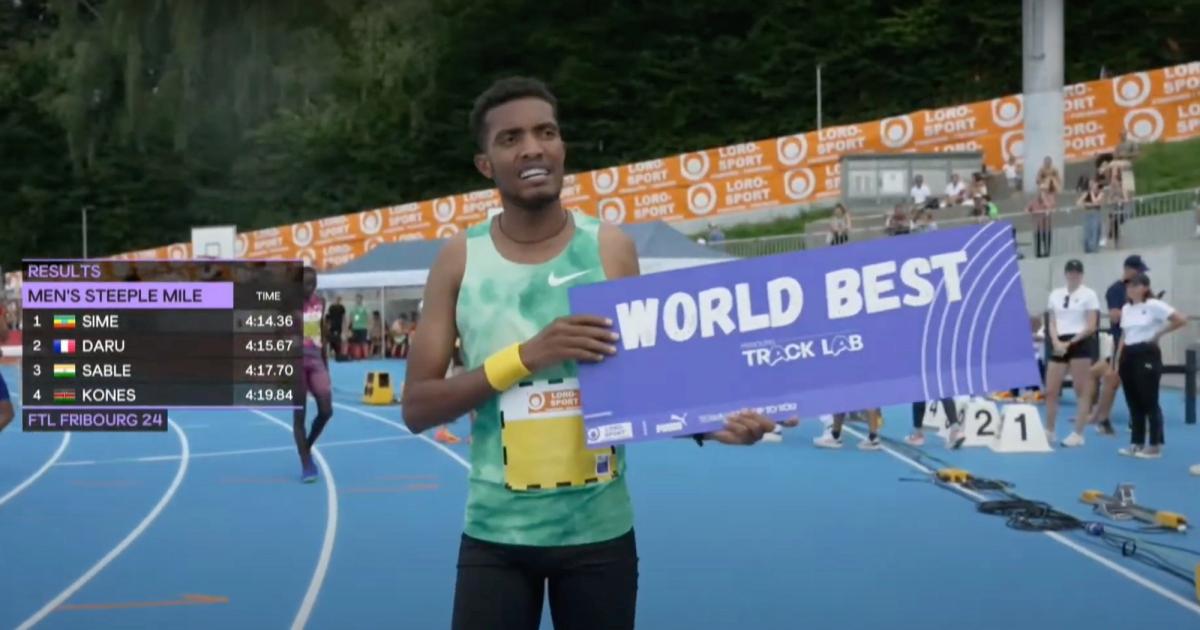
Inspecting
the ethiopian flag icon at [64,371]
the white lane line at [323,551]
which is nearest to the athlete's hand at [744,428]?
the white lane line at [323,551]

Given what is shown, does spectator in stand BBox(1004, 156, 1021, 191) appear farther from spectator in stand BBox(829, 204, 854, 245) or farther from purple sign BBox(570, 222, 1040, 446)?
purple sign BBox(570, 222, 1040, 446)

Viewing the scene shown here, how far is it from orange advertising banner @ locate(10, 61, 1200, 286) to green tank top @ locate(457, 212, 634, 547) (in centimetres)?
3591

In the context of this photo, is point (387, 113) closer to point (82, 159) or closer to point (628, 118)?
point (82, 159)

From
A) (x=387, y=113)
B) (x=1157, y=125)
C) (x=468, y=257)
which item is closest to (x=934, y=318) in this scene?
A: (x=468, y=257)

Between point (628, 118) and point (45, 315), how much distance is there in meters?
43.7

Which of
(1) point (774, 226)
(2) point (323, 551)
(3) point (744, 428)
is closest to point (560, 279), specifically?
(3) point (744, 428)

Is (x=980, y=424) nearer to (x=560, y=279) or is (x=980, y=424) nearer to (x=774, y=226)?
(x=560, y=279)

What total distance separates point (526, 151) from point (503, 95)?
152 mm

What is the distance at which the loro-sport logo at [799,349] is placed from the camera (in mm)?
3529

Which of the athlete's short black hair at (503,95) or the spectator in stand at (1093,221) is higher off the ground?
the spectator in stand at (1093,221)

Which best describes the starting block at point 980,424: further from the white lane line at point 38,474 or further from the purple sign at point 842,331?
the purple sign at point 842,331

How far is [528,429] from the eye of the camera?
345cm

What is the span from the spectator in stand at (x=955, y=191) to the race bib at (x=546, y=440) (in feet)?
93.5

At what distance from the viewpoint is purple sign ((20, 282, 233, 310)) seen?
10.5 m
